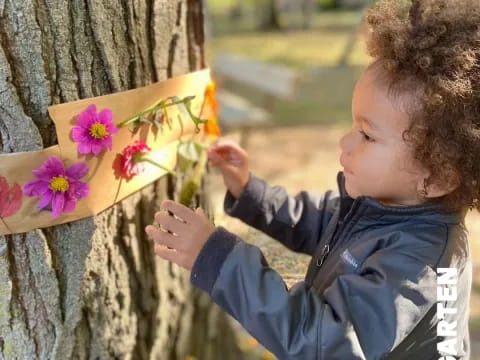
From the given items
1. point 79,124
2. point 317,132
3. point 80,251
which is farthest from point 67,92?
point 317,132

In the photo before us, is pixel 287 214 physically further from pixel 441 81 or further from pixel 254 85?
pixel 254 85

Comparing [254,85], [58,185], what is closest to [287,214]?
[58,185]

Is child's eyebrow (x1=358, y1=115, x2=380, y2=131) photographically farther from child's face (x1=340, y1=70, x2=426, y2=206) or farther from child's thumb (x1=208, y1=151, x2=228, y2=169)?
child's thumb (x1=208, y1=151, x2=228, y2=169)

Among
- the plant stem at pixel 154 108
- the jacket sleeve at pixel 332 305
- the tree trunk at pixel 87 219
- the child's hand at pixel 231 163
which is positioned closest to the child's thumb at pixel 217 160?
the child's hand at pixel 231 163

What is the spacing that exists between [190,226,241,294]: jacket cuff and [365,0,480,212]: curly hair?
443 mm

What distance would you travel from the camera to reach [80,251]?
143 centimetres

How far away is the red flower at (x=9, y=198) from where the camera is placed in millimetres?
1234

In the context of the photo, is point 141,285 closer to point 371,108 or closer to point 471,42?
point 371,108

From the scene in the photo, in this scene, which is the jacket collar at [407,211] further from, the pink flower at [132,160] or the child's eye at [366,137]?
the pink flower at [132,160]

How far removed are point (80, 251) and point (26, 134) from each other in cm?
31

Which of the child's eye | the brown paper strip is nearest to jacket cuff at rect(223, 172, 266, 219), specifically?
the brown paper strip

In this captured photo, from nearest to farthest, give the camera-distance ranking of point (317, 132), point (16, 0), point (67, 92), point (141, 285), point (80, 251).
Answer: point (16, 0), point (67, 92), point (80, 251), point (141, 285), point (317, 132)

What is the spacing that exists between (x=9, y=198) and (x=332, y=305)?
684 mm

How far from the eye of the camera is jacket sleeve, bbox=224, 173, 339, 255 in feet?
5.68
